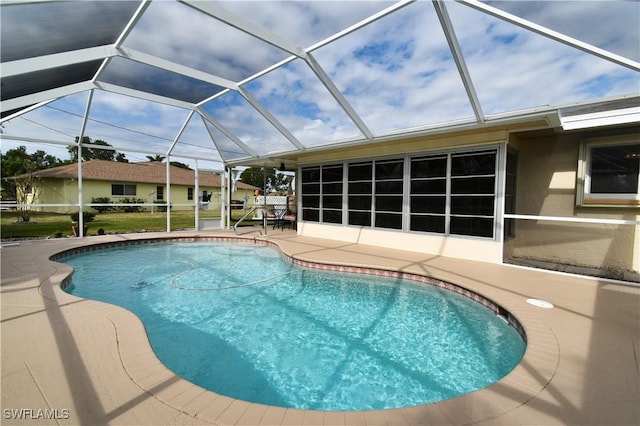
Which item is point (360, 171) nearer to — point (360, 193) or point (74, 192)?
point (360, 193)

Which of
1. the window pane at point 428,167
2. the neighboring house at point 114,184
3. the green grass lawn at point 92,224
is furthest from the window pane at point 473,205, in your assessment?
the neighboring house at point 114,184

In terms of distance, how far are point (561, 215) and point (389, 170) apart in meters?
4.22

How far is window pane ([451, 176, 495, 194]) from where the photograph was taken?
268 inches

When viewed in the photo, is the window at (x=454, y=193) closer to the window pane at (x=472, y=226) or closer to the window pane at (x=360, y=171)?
the window pane at (x=472, y=226)

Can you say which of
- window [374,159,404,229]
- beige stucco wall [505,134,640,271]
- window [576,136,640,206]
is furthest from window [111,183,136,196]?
window [576,136,640,206]

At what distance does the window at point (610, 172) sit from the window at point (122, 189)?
85.5 feet

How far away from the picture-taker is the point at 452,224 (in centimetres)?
745

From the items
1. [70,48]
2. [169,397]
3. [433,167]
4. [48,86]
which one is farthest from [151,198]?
[169,397]

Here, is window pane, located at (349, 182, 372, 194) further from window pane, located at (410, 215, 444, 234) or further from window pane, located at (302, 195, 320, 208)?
Result: window pane, located at (410, 215, 444, 234)

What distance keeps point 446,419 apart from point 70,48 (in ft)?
25.0

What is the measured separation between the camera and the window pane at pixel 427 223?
302 inches

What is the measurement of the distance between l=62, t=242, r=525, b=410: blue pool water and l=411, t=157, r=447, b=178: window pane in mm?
3232

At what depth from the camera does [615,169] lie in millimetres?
6328

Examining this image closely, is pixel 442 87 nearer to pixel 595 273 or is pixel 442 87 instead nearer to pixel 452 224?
pixel 452 224
